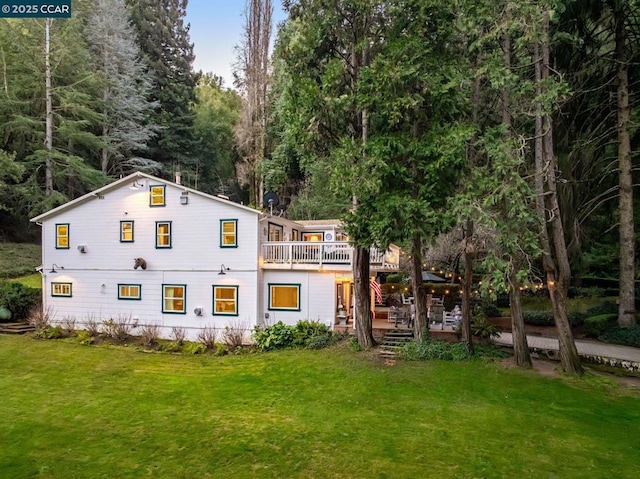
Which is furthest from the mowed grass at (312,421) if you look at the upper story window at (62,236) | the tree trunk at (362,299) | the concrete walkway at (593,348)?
the upper story window at (62,236)

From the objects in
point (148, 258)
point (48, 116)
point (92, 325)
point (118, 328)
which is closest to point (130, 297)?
point (118, 328)

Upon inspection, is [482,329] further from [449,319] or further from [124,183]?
[124,183]

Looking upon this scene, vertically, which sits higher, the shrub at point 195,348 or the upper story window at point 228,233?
the upper story window at point 228,233

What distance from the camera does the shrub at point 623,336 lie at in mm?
13398

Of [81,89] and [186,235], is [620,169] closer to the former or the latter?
[186,235]

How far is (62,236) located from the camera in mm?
17078

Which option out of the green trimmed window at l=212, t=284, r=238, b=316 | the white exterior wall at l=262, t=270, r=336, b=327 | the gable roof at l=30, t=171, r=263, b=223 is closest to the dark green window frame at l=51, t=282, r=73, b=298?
the gable roof at l=30, t=171, r=263, b=223

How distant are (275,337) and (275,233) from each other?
4.73 meters

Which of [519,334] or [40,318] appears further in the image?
[40,318]

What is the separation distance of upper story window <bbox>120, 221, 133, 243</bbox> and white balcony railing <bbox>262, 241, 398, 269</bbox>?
5.96 meters

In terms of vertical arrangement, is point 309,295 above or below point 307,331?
above

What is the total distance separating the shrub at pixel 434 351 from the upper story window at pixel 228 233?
24.7ft

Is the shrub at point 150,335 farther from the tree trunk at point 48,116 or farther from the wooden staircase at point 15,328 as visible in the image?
the tree trunk at point 48,116

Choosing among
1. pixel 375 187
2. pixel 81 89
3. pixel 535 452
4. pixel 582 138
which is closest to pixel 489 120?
pixel 582 138
